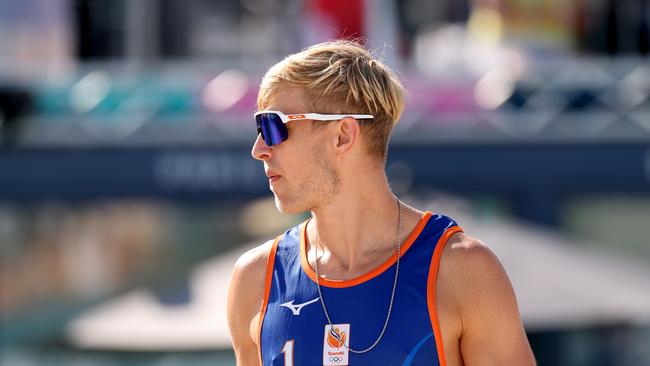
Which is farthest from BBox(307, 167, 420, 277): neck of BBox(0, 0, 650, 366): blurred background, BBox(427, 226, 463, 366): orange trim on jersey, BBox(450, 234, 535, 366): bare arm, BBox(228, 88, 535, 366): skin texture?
BBox(0, 0, 650, 366): blurred background

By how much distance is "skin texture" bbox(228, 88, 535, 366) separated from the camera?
2.25 metres

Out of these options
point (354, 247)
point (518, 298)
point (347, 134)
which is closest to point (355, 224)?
point (354, 247)

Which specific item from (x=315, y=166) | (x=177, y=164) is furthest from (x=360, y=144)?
(x=177, y=164)

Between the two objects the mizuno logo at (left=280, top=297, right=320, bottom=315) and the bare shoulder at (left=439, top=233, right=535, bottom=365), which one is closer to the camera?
the bare shoulder at (left=439, top=233, right=535, bottom=365)

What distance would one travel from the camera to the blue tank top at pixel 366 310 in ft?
7.41

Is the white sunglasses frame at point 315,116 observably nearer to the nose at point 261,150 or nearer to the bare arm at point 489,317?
the nose at point 261,150

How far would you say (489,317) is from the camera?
2238mm

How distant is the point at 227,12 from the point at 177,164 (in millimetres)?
1533

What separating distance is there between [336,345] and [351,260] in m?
0.19

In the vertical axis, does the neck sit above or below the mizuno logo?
above

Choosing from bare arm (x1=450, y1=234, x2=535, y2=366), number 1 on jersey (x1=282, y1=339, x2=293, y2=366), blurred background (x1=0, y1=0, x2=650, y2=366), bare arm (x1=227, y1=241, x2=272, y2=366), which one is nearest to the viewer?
bare arm (x1=450, y1=234, x2=535, y2=366)

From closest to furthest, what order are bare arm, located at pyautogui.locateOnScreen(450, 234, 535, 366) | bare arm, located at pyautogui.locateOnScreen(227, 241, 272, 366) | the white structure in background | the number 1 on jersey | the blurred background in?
1. bare arm, located at pyautogui.locateOnScreen(450, 234, 535, 366)
2. the number 1 on jersey
3. bare arm, located at pyautogui.locateOnScreen(227, 241, 272, 366)
4. the white structure in background
5. the blurred background

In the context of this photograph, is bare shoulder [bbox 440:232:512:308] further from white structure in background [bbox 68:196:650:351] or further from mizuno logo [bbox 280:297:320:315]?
white structure in background [bbox 68:196:650:351]

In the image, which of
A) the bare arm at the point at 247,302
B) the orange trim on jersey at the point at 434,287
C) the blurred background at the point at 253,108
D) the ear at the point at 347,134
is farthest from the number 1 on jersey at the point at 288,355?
the blurred background at the point at 253,108
